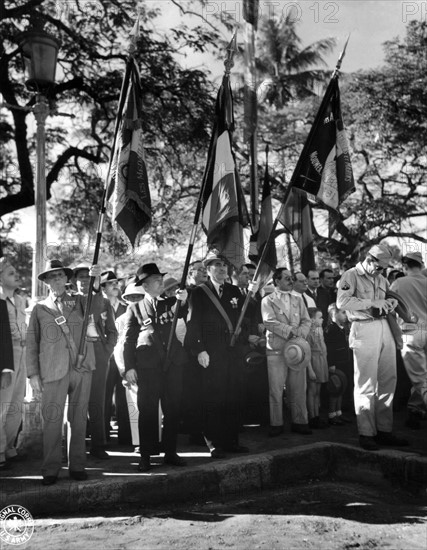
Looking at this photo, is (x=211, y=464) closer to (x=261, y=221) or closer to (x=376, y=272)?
(x=376, y=272)

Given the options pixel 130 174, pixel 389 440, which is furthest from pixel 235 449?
pixel 130 174

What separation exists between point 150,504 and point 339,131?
4528mm

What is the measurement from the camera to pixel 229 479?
567 cm

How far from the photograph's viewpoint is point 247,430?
25.2 ft

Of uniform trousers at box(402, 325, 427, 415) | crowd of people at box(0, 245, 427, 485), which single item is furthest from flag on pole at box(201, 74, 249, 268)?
uniform trousers at box(402, 325, 427, 415)

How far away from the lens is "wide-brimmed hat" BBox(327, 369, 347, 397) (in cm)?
770

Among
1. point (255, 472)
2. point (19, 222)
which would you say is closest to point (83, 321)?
point (255, 472)

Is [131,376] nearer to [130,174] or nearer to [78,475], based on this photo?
[78,475]

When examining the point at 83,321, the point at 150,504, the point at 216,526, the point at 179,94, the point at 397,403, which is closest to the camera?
the point at 216,526

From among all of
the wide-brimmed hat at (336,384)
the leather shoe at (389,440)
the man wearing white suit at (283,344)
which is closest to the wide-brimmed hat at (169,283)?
the man wearing white suit at (283,344)

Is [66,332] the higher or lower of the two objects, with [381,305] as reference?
lower

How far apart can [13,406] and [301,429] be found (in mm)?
3299

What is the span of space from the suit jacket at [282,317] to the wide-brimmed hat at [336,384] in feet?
2.85

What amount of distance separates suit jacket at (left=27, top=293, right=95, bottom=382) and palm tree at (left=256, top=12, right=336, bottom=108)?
21.0 m
